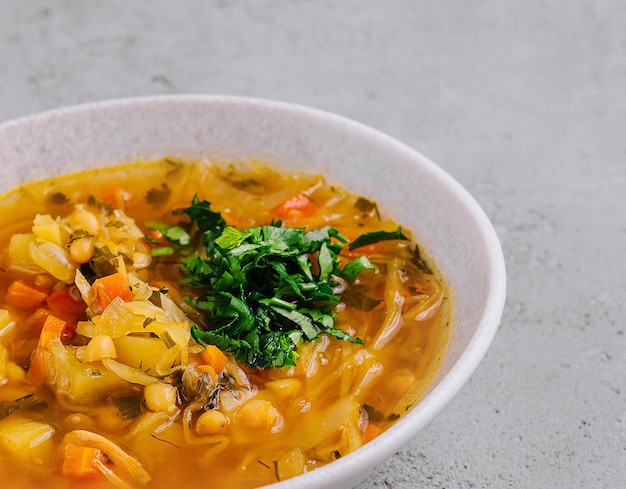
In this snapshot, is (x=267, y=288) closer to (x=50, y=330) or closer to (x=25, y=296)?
(x=50, y=330)

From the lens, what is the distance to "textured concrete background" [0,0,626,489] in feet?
13.7

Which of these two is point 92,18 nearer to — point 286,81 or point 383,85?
point 286,81

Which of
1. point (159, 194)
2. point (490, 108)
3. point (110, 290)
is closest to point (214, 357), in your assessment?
point (110, 290)

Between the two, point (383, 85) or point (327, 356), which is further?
point (383, 85)

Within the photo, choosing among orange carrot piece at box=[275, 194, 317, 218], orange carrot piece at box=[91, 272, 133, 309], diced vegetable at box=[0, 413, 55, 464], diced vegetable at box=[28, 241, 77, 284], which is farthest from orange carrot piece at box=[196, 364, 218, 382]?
orange carrot piece at box=[275, 194, 317, 218]

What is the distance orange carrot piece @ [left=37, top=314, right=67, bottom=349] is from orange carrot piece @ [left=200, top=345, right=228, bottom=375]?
649 mm

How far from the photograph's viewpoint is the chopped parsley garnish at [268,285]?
3.63 metres

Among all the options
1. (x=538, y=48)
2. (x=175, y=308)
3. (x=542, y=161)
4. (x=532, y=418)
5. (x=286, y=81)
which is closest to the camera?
(x=175, y=308)

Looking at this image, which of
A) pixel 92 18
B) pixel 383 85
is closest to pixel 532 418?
pixel 383 85

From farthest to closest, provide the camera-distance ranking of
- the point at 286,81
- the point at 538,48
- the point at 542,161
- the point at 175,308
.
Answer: the point at 538,48 → the point at 286,81 → the point at 542,161 → the point at 175,308

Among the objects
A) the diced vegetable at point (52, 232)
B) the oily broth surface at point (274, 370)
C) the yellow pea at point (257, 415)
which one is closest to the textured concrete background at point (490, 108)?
the oily broth surface at point (274, 370)

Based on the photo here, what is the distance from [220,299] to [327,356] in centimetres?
53

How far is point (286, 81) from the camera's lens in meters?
6.83

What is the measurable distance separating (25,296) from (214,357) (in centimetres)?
104
